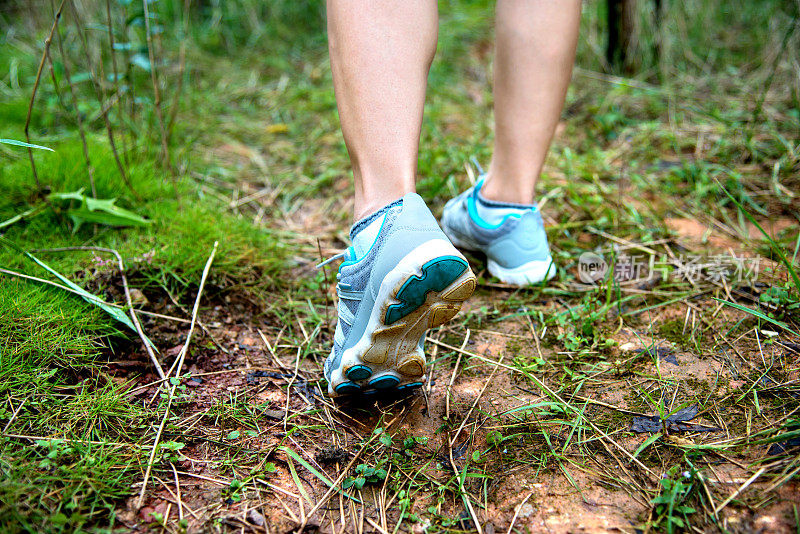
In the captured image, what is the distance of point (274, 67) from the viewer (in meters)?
3.29

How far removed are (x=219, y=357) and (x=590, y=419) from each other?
0.87 meters

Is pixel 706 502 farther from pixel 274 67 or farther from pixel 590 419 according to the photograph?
pixel 274 67

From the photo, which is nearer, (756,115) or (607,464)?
(607,464)

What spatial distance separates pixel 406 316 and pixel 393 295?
0.06m

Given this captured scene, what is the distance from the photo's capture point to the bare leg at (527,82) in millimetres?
1337

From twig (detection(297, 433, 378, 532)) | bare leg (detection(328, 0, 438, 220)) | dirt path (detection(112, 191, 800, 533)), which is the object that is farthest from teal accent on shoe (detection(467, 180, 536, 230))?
twig (detection(297, 433, 378, 532))

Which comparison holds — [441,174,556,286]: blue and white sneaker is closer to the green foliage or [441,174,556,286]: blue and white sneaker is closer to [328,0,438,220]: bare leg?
[328,0,438,220]: bare leg

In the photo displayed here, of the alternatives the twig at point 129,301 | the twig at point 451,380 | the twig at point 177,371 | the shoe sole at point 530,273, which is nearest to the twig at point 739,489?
the twig at point 451,380

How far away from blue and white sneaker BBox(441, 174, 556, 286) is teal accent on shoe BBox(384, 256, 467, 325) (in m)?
0.66

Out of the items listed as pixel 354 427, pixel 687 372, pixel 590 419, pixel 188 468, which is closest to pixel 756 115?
pixel 687 372

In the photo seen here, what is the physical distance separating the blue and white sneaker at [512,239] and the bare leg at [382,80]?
21.6 inches

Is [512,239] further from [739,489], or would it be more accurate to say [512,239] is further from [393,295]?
[739,489]

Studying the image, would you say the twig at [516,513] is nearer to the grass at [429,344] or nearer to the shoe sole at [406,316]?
the grass at [429,344]

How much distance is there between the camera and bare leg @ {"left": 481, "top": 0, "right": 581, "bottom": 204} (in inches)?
52.6
